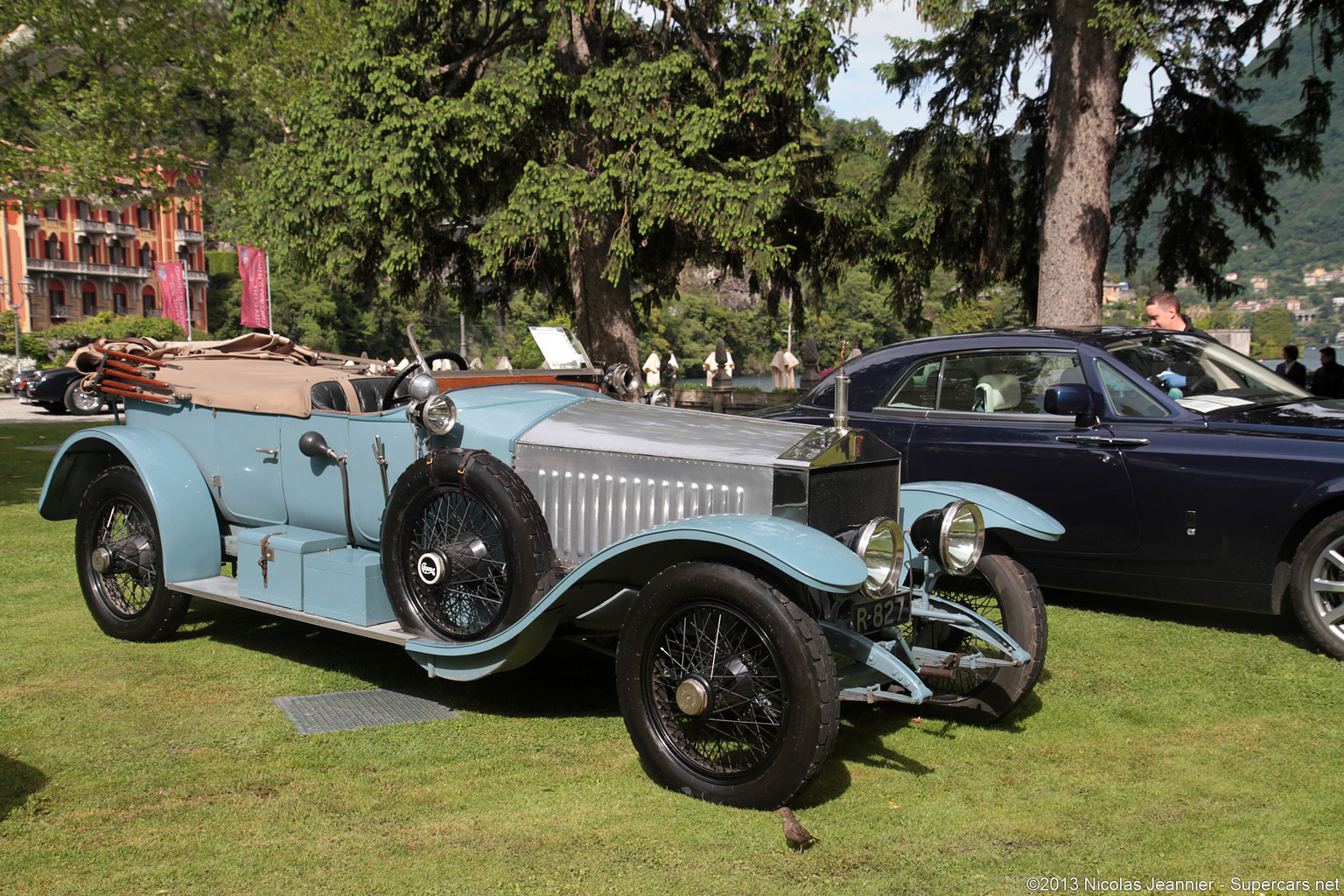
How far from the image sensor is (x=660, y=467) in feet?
13.9

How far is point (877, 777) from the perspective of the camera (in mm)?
3885

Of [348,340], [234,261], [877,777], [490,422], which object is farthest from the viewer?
[234,261]

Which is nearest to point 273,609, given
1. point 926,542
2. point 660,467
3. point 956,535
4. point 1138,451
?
point 660,467

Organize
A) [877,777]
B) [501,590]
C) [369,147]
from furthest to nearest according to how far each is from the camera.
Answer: [369,147] < [501,590] < [877,777]

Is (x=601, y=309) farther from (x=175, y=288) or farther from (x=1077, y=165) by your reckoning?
(x=175, y=288)

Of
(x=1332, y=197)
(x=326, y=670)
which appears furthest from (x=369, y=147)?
(x=1332, y=197)

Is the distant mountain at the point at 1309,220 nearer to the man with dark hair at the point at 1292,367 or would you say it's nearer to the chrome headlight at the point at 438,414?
the man with dark hair at the point at 1292,367

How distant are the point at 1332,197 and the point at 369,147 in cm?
13436

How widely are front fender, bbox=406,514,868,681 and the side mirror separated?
9.55 feet

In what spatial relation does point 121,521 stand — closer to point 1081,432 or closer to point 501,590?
point 501,590

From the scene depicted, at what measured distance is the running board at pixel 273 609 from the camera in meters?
4.62

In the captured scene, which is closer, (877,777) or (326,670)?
(877,777)

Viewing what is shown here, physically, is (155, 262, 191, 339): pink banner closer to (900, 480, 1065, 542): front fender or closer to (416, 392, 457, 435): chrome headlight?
(416, 392, 457, 435): chrome headlight

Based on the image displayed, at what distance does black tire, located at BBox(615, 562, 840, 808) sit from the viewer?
3.38m
